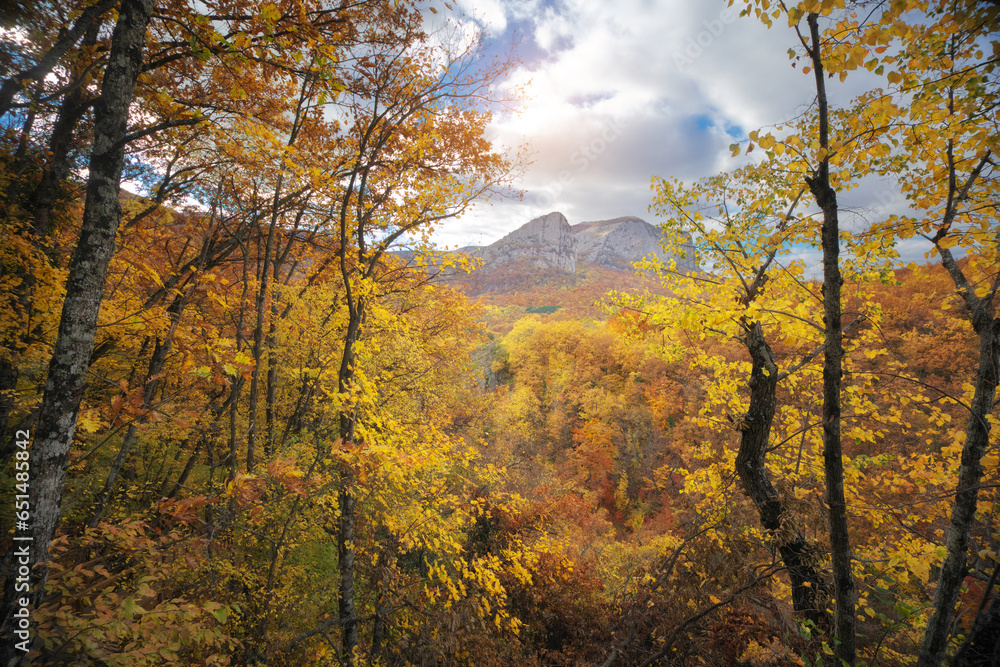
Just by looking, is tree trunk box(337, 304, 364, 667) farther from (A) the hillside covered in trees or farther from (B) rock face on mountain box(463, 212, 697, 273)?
(B) rock face on mountain box(463, 212, 697, 273)

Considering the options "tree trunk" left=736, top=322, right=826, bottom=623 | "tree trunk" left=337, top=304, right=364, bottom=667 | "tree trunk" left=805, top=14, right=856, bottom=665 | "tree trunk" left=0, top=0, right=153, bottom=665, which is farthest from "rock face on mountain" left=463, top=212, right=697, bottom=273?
"tree trunk" left=805, top=14, right=856, bottom=665

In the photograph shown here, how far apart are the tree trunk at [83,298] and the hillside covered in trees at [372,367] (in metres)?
0.02

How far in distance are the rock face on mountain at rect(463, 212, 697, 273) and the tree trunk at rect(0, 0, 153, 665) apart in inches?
5112

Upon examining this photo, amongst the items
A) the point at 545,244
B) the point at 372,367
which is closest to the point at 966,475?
the point at 372,367

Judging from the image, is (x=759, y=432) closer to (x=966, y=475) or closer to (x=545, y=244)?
(x=966, y=475)

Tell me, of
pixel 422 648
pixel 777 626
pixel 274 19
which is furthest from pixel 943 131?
pixel 422 648

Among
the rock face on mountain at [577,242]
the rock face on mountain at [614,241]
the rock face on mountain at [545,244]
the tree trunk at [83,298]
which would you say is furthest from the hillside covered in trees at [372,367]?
the rock face on mountain at [614,241]

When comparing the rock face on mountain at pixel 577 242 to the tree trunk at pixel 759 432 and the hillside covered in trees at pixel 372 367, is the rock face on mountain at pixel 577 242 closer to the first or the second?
the hillside covered in trees at pixel 372 367

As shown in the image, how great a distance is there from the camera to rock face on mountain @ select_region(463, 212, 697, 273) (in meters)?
143

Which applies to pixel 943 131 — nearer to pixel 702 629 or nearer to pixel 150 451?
pixel 702 629

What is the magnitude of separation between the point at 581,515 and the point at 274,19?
71.5 ft

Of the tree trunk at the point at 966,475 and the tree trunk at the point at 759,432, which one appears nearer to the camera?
the tree trunk at the point at 966,475

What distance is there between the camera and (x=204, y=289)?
5793 mm

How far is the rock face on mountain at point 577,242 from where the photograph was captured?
14338 centimetres
